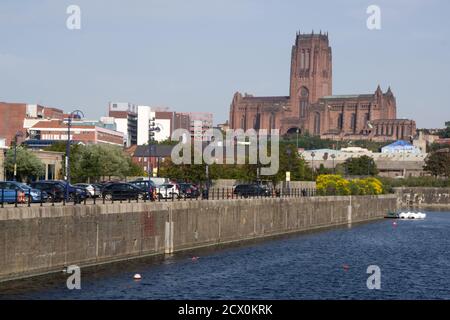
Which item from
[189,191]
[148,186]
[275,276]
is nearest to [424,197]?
[189,191]

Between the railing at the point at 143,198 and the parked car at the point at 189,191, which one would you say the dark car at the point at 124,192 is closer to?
the railing at the point at 143,198

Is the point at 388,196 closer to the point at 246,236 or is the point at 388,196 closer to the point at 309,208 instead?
the point at 309,208

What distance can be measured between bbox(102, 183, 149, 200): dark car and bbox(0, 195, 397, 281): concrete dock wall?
89.1 inches

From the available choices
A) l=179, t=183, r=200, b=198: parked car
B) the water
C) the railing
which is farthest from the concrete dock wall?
l=179, t=183, r=200, b=198: parked car

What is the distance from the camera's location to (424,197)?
19200 centimetres

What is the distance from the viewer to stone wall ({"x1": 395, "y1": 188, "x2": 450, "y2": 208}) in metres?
187

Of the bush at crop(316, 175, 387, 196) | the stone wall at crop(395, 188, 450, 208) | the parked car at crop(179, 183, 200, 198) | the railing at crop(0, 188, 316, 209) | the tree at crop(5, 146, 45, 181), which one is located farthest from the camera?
the stone wall at crop(395, 188, 450, 208)

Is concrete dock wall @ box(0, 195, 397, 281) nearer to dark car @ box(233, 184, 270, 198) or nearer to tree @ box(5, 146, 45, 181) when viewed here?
dark car @ box(233, 184, 270, 198)

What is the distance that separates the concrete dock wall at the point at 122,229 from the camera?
44.6 m

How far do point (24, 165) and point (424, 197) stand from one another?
101092 mm

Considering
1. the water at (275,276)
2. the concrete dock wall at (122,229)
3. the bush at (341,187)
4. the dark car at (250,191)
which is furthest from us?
the bush at (341,187)

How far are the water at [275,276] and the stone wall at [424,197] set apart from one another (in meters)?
109

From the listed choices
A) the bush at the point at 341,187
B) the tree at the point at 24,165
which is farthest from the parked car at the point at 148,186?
the bush at the point at 341,187

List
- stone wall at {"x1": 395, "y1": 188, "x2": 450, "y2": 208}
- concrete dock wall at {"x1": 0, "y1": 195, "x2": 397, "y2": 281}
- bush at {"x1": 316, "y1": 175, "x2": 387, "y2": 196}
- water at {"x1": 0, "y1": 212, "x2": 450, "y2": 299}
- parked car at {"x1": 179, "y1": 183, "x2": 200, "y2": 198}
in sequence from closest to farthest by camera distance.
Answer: concrete dock wall at {"x1": 0, "y1": 195, "x2": 397, "y2": 281} → water at {"x1": 0, "y1": 212, "x2": 450, "y2": 299} → parked car at {"x1": 179, "y1": 183, "x2": 200, "y2": 198} → bush at {"x1": 316, "y1": 175, "x2": 387, "y2": 196} → stone wall at {"x1": 395, "y1": 188, "x2": 450, "y2": 208}
